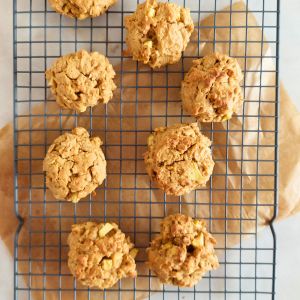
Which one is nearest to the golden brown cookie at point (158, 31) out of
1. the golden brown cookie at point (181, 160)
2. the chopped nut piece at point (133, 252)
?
the golden brown cookie at point (181, 160)

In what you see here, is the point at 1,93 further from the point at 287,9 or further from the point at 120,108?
the point at 287,9

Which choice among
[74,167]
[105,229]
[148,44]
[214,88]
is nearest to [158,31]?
[148,44]

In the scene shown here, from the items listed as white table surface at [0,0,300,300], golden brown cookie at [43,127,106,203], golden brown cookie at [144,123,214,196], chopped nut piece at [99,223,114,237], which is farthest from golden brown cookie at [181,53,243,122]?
chopped nut piece at [99,223,114,237]

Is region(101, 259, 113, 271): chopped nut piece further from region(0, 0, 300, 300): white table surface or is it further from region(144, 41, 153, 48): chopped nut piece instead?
region(144, 41, 153, 48): chopped nut piece

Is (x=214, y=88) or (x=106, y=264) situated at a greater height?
(x=214, y=88)

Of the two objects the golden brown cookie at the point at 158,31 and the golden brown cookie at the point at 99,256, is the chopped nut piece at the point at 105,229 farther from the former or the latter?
the golden brown cookie at the point at 158,31

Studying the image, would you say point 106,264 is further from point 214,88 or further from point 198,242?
point 214,88
